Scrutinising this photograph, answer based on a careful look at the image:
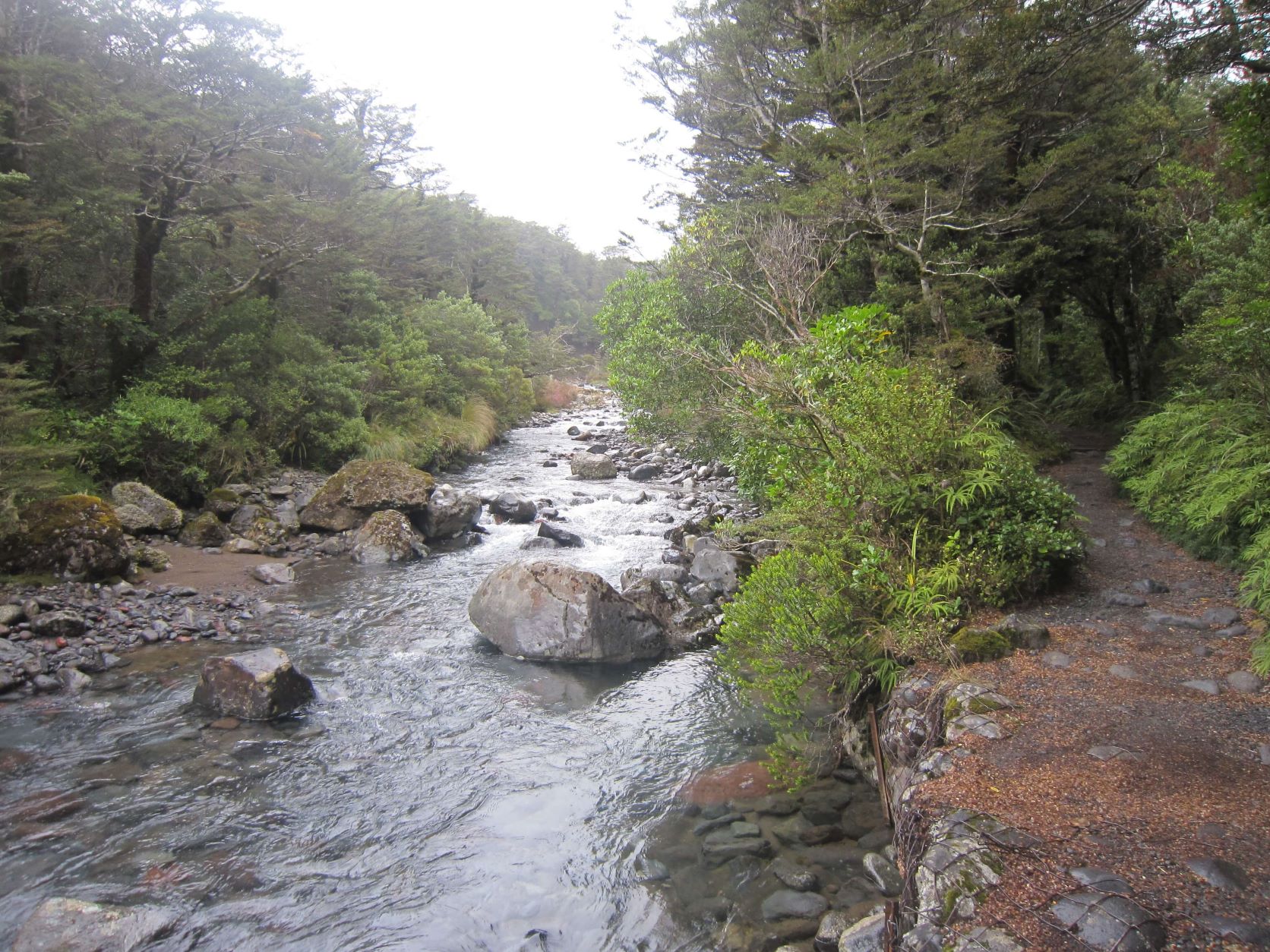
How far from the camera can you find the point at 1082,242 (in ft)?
49.4

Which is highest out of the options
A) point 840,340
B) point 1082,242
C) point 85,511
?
point 1082,242

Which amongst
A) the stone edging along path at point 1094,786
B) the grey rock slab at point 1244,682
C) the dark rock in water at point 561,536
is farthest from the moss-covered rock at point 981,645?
the dark rock in water at point 561,536

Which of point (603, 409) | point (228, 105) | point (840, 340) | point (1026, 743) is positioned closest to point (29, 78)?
point (228, 105)

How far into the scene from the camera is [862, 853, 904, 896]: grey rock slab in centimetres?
491

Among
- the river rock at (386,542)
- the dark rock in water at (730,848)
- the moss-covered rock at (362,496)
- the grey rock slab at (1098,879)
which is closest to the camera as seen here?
the grey rock slab at (1098,879)

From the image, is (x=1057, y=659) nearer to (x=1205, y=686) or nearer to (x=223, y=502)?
(x=1205, y=686)

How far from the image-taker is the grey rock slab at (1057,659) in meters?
5.73

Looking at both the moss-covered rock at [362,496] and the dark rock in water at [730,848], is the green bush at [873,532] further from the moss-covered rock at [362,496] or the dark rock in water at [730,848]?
the moss-covered rock at [362,496]

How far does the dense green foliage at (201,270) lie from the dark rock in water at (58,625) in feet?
18.5

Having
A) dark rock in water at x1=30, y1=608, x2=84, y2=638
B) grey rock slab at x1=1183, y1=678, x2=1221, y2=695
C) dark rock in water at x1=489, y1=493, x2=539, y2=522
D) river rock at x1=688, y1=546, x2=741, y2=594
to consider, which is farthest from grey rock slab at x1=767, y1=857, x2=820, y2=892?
dark rock in water at x1=489, y1=493, x2=539, y2=522

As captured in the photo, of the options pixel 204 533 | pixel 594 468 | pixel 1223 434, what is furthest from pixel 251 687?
pixel 594 468

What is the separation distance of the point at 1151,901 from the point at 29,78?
21.4 metres

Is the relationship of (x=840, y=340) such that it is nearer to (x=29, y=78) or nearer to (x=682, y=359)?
(x=682, y=359)

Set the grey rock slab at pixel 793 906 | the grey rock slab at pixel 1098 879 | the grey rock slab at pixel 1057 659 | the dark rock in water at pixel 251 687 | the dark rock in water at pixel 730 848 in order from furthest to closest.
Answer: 1. the dark rock in water at pixel 251 687
2. the grey rock slab at pixel 1057 659
3. the dark rock in water at pixel 730 848
4. the grey rock slab at pixel 793 906
5. the grey rock slab at pixel 1098 879
